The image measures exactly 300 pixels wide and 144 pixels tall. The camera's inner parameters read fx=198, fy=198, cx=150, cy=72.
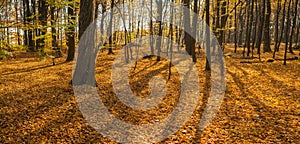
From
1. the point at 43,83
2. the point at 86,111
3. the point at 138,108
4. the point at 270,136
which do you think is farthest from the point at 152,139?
the point at 43,83

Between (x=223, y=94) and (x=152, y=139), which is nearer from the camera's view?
(x=152, y=139)

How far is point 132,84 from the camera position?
35.8ft

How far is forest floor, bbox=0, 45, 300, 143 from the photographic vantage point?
19.1ft

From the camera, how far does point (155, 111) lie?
780cm

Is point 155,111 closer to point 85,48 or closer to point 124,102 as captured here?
point 124,102

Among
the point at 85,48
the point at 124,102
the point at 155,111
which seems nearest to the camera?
the point at 155,111

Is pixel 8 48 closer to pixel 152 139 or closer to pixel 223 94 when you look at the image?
pixel 152 139

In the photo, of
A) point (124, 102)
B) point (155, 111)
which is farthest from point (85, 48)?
point (155, 111)

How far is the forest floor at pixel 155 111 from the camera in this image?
19.1 feet

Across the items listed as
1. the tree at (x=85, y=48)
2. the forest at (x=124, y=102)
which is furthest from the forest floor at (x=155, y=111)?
the tree at (x=85, y=48)

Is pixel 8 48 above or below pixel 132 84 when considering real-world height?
above

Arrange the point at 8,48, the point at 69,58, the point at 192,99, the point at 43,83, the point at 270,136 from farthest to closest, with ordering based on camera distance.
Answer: the point at 69,58 < the point at 43,83 < the point at 192,99 < the point at 270,136 < the point at 8,48

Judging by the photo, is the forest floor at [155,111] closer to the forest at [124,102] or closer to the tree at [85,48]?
the forest at [124,102]

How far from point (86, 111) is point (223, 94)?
6213 mm
